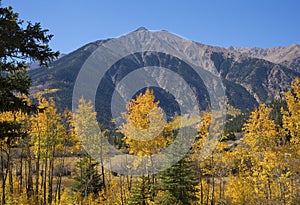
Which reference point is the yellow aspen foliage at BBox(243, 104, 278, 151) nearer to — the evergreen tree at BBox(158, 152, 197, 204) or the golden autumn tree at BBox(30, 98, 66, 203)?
the evergreen tree at BBox(158, 152, 197, 204)

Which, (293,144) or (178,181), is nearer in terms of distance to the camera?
(293,144)

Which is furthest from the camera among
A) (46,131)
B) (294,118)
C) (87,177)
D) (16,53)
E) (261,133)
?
(87,177)

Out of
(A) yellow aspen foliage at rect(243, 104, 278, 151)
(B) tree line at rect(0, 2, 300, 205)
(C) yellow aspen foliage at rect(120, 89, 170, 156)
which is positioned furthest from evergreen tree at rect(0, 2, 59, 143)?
(A) yellow aspen foliage at rect(243, 104, 278, 151)

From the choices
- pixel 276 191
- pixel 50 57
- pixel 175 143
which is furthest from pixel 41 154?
pixel 276 191

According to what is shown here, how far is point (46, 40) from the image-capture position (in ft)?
33.0

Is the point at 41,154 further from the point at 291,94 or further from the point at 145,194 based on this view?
the point at 291,94

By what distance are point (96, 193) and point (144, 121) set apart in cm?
1613

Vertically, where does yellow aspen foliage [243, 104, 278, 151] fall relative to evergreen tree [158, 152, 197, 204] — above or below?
above

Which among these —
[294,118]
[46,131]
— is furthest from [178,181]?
[46,131]

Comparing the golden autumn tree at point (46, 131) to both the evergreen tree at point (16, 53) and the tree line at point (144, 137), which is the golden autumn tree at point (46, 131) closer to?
the tree line at point (144, 137)

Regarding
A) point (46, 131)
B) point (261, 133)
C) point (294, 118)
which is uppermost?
point (294, 118)

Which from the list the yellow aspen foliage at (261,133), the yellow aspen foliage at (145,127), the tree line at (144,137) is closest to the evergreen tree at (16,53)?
the tree line at (144,137)

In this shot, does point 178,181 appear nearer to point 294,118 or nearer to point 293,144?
point 293,144

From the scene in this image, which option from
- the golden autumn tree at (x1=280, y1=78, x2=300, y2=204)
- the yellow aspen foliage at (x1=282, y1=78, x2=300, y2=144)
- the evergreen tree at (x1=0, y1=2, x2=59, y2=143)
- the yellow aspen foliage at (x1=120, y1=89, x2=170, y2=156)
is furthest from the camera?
the yellow aspen foliage at (x1=120, y1=89, x2=170, y2=156)
